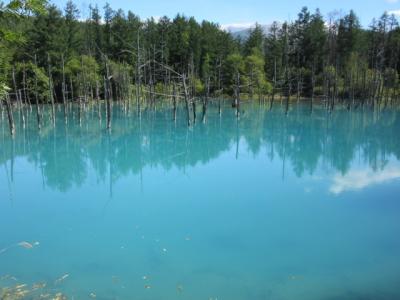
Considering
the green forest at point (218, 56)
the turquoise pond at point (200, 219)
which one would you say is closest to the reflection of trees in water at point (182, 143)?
the turquoise pond at point (200, 219)

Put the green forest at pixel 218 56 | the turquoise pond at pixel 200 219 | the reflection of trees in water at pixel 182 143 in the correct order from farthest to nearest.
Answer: the green forest at pixel 218 56, the reflection of trees in water at pixel 182 143, the turquoise pond at pixel 200 219

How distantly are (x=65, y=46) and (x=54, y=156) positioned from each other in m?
29.9

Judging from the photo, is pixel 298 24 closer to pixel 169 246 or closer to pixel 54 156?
pixel 54 156

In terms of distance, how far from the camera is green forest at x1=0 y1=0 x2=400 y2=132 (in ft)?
157

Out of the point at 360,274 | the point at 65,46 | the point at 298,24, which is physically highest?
the point at 298,24

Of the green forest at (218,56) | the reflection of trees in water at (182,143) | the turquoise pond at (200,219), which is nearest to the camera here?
the turquoise pond at (200,219)

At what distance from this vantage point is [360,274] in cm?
894

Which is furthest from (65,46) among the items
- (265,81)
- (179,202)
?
(179,202)

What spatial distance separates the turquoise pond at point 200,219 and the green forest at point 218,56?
24567 millimetres

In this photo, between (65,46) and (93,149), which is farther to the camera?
(65,46)

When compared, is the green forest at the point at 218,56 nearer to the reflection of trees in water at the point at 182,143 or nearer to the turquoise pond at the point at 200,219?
the reflection of trees in water at the point at 182,143

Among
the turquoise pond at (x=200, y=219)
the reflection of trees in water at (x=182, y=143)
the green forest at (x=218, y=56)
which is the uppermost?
the green forest at (x=218, y=56)

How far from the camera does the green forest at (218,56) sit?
47.7 meters

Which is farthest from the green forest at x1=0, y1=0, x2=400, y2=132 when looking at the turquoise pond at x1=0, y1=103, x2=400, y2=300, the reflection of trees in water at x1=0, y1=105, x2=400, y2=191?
the turquoise pond at x1=0, y1=103, x2=400, y2=300
